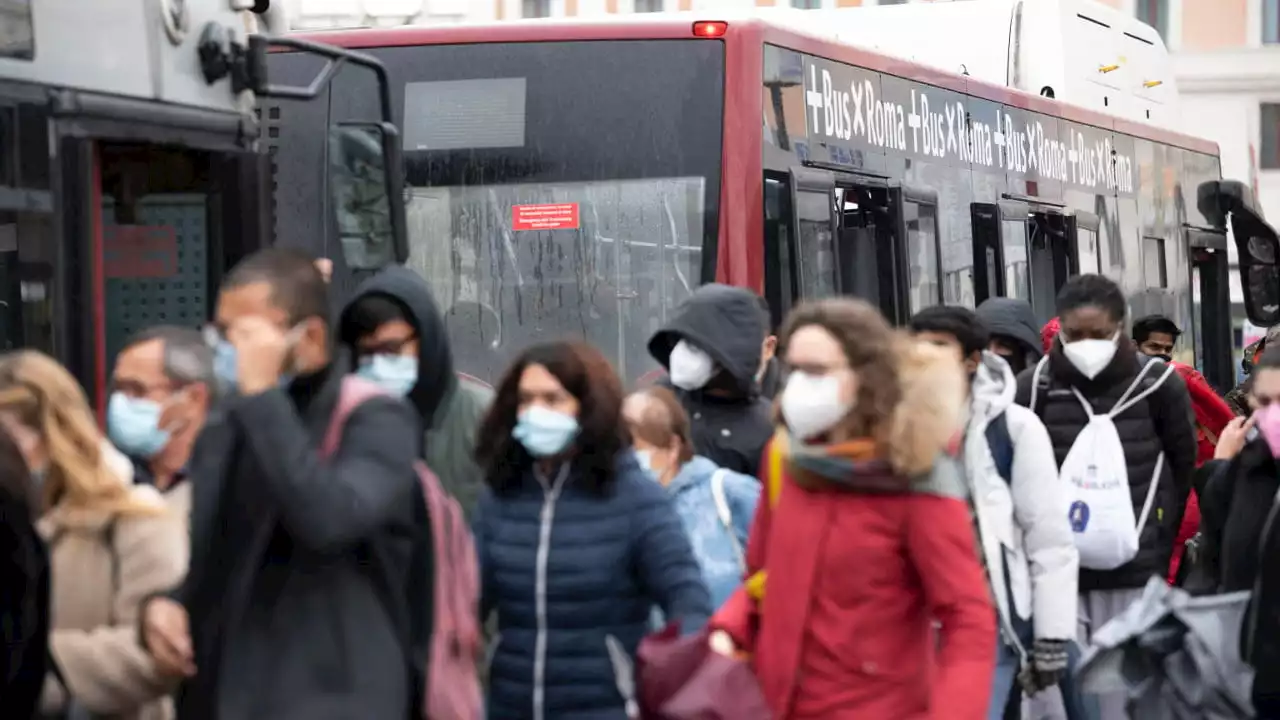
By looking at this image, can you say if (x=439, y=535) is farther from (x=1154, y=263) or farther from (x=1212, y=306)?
(x=1212, y=306)

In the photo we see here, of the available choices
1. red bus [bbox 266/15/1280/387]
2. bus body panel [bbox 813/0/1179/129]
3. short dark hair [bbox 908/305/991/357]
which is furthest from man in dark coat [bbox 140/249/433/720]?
bus body panel [bbox 813/0/1179/129]

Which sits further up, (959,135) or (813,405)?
(959,135)

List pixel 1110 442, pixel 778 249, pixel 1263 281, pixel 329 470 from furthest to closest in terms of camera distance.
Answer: pixel 1263 281
pixel 778 249
pixel 1110 442
pixel 329 470

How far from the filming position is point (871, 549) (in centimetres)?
476

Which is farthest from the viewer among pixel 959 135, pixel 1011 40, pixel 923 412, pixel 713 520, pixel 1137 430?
pixel 1011 40

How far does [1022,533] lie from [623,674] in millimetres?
2320

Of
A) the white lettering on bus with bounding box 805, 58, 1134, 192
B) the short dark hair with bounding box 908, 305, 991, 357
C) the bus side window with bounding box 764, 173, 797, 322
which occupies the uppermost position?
the white lettering on bus with bounding box 805, 58, 1134, 192

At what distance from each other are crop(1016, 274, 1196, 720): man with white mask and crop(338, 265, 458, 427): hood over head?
2.97 meters

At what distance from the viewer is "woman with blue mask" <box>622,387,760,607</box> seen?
615cm

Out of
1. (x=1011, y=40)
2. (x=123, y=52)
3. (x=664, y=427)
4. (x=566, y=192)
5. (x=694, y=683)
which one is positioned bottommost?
(x=694, y=683)

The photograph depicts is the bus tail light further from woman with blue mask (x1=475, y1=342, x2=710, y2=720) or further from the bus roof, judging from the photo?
woman with blue mask (x1=475, y1=342, x2=710, y2=720)

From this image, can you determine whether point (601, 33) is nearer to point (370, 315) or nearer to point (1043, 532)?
point (1043, 532)

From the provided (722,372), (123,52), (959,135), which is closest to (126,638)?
(123,52)

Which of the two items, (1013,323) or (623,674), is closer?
(623,674)
